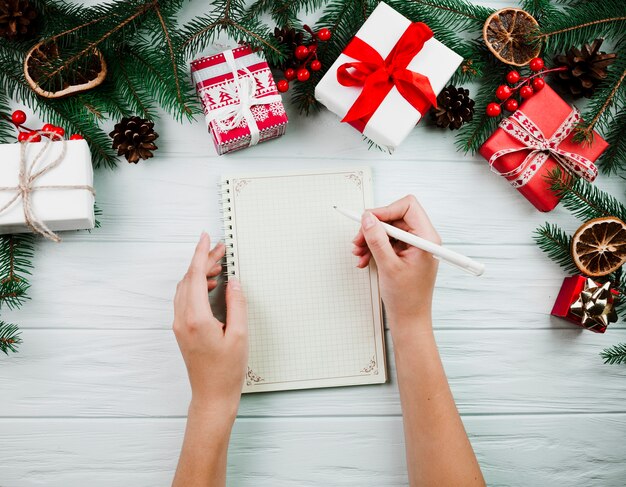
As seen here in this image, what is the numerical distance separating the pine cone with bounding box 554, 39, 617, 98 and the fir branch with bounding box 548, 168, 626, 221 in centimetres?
18

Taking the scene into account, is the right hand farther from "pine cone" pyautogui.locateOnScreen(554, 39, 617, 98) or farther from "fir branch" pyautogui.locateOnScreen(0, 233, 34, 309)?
"fir branch" pyautogui.locateOnScreen(0, 233, 34, 309)

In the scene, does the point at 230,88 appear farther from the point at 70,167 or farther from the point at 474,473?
the point at 474,473

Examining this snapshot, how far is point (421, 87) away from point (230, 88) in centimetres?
35

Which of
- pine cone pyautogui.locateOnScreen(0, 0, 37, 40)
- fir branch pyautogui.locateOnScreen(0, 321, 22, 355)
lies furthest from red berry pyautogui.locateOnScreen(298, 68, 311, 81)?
fir branch pyautogui.locateOnScreen(0, 321, 22, 355)

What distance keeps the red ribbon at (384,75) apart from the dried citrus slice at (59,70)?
0.46 m

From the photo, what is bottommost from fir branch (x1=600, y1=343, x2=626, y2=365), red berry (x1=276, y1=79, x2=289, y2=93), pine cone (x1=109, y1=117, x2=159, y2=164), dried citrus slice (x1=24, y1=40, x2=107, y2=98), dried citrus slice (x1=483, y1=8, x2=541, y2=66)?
fir branch (x1=600, y1=343, x2=626, y2=365)

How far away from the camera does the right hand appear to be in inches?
35.1

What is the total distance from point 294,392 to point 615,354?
0.66m

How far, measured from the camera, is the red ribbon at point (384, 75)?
2.99 feet

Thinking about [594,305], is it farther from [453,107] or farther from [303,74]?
[303,74]

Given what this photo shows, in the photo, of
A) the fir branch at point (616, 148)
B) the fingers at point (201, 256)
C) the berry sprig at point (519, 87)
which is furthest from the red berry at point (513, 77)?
the fingers at point (201, 256)

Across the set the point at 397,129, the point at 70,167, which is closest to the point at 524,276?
the point at 397,129

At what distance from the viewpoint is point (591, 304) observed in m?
1.00

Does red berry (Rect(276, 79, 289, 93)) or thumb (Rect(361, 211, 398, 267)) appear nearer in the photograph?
thumb (Rect(361, 211, 398, 267))
